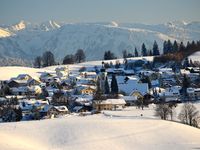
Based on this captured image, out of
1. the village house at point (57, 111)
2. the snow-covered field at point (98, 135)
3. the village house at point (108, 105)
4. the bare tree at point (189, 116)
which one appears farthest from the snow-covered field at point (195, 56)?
the snow-covered field at point (98, 135)

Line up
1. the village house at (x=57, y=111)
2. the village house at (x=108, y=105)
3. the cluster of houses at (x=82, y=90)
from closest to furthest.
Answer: the village house at (x=57, y=111) → the cluster of houses at (x=82, y=90) → the village house at (x=108, y=105)

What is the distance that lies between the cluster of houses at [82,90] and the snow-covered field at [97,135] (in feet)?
57.3

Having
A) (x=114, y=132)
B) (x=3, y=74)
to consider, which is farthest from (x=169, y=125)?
(x=3, y=74)

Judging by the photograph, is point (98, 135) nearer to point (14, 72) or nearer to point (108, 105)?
point (108, 105)

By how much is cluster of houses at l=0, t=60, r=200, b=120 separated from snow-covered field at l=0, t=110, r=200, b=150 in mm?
17469

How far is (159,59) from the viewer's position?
122875mm

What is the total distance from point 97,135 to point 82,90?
47.5 m

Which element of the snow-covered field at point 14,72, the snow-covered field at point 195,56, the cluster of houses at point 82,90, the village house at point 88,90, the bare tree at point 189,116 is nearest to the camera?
the bare tree at point 189,116

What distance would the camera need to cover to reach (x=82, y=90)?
284 ft

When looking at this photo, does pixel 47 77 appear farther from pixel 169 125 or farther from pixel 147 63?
pixel 169 125

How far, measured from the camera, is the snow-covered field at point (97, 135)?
36.1 meters

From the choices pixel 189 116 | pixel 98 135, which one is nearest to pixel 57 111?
pixel 189 116

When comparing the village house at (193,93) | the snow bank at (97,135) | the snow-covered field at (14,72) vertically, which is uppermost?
the snow-covered field at (14,72)

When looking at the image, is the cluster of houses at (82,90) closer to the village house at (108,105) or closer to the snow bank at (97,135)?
the village house at (108,105)
